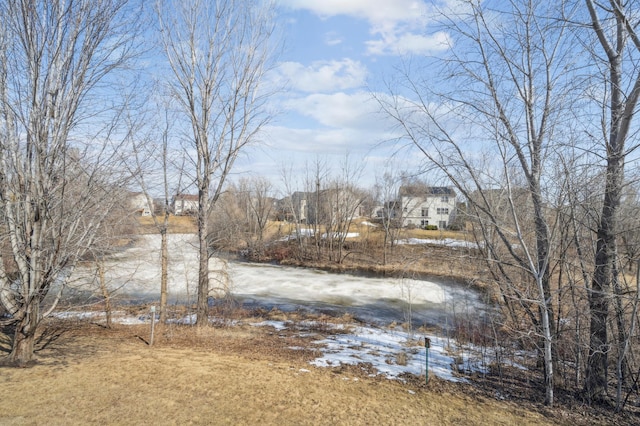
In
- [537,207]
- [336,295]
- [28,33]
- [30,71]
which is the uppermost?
[28,33]

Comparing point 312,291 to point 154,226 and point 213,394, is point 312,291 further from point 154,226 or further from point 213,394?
point 213,394

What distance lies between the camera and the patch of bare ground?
5148mm

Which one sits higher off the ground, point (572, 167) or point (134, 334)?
point (572, 167)

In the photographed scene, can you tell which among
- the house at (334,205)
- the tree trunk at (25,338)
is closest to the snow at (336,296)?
the tree trunk at (25,338)

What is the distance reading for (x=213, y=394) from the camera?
230 inches

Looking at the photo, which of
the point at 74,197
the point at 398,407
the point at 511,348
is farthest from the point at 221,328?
the point at 511,348

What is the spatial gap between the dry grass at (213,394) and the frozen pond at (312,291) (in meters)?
5.68

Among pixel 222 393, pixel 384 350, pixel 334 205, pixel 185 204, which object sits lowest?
pixel 384 350

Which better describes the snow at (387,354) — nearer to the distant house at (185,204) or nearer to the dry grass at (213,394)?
the dry grass at (213,394)

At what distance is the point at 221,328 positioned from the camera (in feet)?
35.7

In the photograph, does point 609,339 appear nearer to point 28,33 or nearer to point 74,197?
point 74,197

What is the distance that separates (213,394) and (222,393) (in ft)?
0.44

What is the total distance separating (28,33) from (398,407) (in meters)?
8.04

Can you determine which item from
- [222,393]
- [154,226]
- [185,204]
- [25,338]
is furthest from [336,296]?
[25,338]
